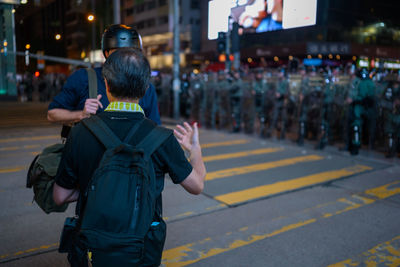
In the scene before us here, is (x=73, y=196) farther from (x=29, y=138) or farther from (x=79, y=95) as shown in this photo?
(x=29, y=138)

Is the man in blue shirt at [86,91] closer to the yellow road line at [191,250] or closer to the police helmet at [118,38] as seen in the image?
the police helmet at [118,38]

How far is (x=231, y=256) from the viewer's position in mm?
3658

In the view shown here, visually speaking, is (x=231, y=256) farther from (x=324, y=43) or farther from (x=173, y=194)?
(x=324, y=43)

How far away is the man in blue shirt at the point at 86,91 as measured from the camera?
2633 mm

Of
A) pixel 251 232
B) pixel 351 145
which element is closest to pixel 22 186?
pixel 251 232

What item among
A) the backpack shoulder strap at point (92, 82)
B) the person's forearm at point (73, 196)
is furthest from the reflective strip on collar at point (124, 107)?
the backpack shoulder strap at point (92, 82)

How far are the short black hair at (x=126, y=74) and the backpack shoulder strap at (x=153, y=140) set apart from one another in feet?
0.70

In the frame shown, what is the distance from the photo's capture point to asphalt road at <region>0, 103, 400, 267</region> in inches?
144

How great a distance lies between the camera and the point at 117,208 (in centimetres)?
159

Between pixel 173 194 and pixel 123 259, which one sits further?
pixel 173 194

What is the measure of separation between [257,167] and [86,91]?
17.2 ft

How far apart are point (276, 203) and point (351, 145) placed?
461cm

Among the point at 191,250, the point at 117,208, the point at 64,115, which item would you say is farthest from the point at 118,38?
the point at 191,250

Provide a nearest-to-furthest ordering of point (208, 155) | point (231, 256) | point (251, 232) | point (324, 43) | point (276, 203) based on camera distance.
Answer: point (231, 256) → point (251, 232) → point (276, 203) → point (208, 155) → point (324, 43)
